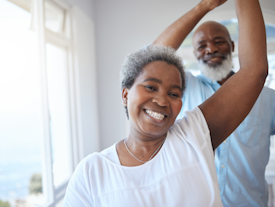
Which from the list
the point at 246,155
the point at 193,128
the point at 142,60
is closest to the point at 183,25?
the point at 142,60

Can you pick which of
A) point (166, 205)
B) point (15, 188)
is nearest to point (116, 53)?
point (15, 188)

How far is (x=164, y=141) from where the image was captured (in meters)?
0.92

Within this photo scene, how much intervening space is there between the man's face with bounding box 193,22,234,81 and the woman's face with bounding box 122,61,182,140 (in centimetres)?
94

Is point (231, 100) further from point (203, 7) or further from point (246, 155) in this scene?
point (246, 155)

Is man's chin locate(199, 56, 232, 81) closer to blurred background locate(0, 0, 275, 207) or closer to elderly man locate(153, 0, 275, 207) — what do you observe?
elderly man locate(153, 0, 275, 207)

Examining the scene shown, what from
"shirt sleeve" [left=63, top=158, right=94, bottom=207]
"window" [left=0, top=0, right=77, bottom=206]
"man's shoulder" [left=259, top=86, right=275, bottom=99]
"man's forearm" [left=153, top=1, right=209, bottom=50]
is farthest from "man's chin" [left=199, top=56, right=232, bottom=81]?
"window" [left=0, top=0, right=77, bottom=206]

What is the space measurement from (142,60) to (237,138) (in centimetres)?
103

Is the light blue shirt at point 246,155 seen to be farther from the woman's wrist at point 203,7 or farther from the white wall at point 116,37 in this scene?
the white wall at point 116,37

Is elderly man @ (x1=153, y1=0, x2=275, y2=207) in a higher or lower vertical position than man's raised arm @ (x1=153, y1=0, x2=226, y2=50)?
lower

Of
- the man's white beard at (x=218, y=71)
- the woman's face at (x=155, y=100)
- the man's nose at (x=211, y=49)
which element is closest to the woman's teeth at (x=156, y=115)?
the woman's face at (x=155, y=100)

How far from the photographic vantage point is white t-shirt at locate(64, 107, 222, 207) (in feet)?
2.48

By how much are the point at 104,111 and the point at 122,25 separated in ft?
4.70

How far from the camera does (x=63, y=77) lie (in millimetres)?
2930

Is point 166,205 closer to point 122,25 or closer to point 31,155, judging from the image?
point 31,155
